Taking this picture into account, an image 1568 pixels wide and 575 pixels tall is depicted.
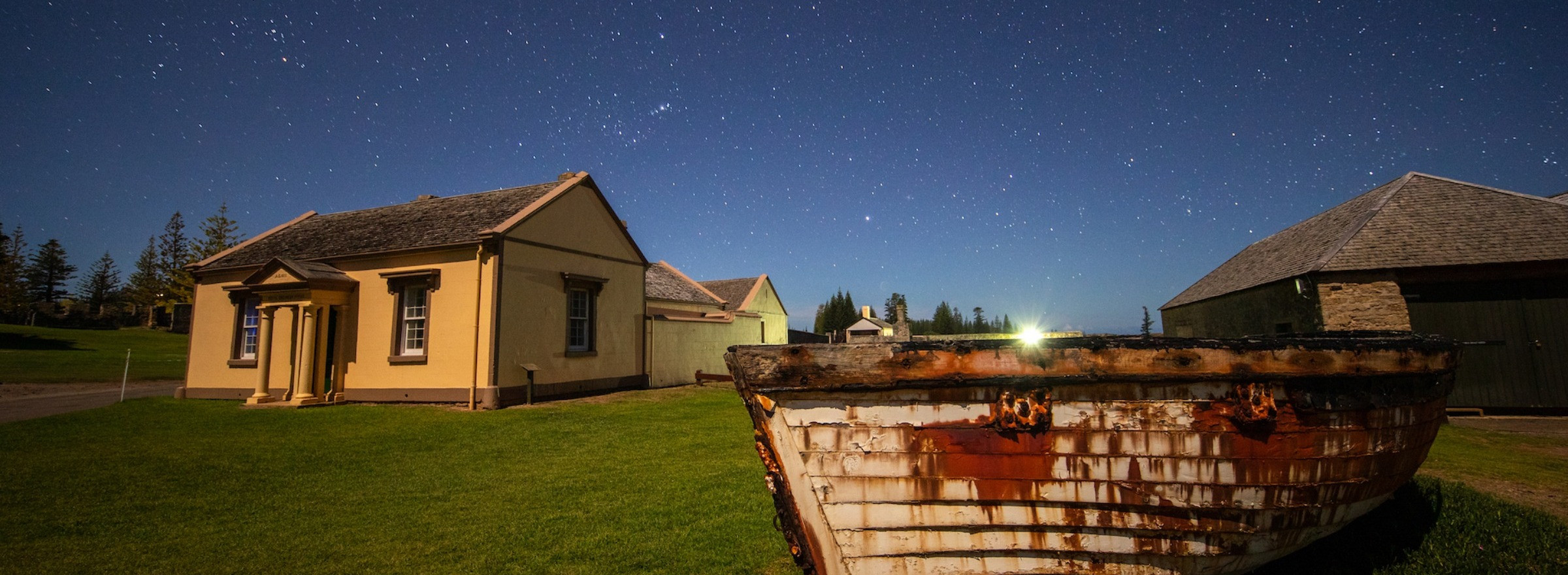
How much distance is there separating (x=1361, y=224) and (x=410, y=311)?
20.7 m

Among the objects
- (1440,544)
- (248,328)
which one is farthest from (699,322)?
(1440,544)

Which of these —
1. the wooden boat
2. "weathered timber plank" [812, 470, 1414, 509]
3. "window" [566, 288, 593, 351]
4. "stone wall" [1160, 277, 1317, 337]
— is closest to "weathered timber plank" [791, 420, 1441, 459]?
the wooden boat

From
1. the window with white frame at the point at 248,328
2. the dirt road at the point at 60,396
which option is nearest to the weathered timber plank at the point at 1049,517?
the dirt road at the point at 60,396

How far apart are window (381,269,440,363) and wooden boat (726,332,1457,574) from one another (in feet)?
41.5

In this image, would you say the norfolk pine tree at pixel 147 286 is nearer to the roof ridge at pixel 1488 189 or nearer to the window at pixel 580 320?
the window at pixel 580 320

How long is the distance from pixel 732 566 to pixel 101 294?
91617 millimetres

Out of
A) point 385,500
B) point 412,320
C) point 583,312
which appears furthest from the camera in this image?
point 583,312

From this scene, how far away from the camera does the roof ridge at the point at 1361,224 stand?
10875mm

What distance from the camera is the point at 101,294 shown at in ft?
196

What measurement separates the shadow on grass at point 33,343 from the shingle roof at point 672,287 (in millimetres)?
27345

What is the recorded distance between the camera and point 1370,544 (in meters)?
3.54

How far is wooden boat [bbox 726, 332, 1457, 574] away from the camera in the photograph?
2.31 m

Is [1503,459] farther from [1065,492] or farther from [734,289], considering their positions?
[734,289]

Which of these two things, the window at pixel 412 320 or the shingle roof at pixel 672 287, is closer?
the window at pixel 412 320
